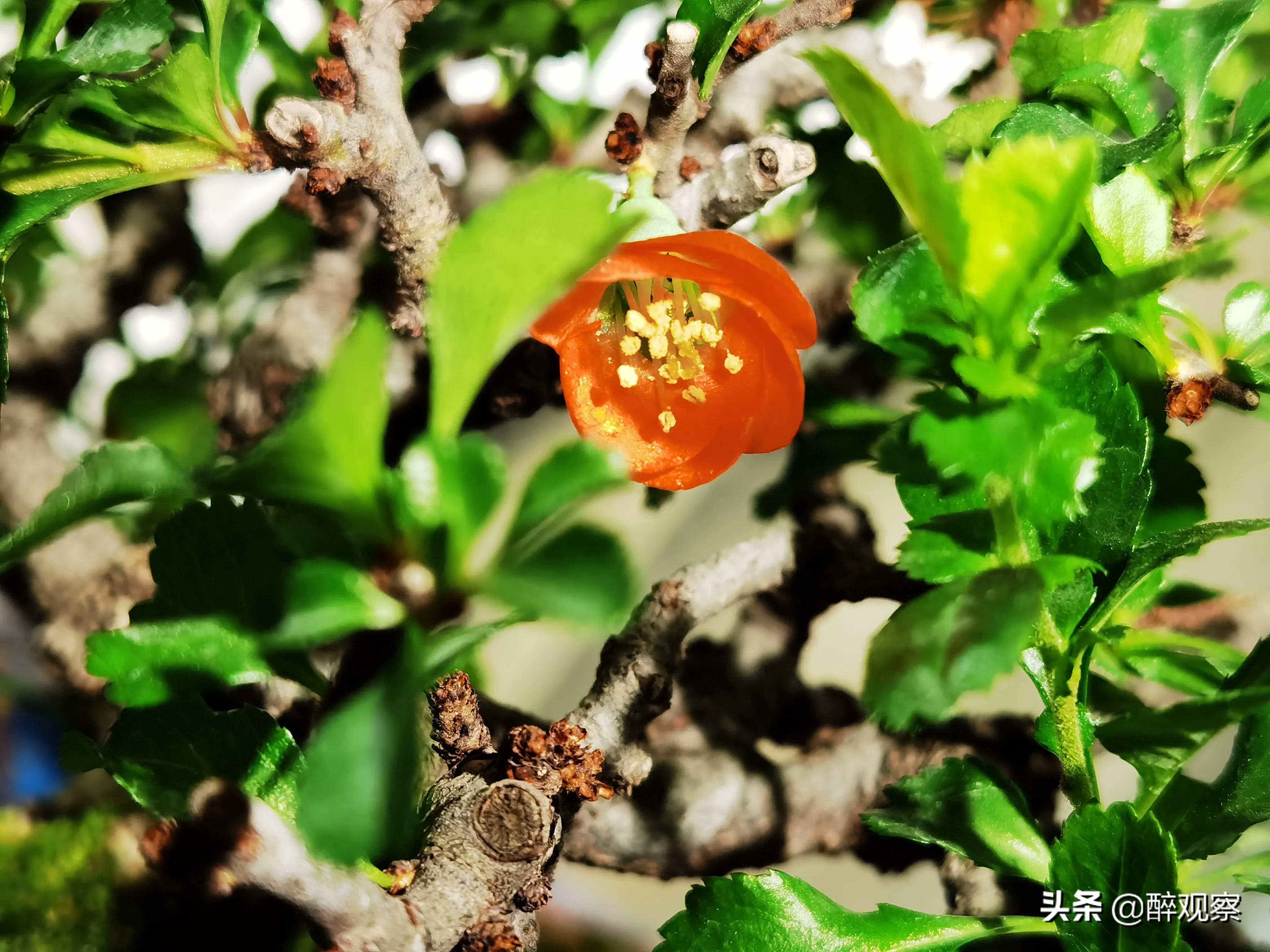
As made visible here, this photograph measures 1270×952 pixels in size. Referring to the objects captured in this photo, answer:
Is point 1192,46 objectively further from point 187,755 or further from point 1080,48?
point 187,755

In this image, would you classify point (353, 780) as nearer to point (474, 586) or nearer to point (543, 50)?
point (474, 586)

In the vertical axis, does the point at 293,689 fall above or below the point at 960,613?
below

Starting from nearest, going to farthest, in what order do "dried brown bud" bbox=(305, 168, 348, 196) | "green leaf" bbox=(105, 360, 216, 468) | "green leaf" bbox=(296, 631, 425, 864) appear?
1. "green leaf" bbox=(296, 631, 425, 864)
2. "dried brown bud" bbox=(305, 168, 348, 196)
3. "green leaf" bbox=(105, 360, 216, 468)

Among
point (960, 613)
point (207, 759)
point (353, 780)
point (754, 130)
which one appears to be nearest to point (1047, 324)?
point (960, 613)

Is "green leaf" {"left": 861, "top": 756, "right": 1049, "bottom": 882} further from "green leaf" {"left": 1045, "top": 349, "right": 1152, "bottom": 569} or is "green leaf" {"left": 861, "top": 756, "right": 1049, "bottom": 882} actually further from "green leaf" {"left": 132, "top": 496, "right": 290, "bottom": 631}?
"green leaf" {"left": 132, "top": 496, "right": 290, "bottom": 631}

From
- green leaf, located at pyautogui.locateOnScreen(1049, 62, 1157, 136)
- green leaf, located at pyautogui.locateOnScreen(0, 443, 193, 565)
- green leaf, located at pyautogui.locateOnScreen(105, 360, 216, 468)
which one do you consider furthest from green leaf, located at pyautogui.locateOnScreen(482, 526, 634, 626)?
green leaf, located at pyautogui.locateOnScreen(105, 360, 216, 468)

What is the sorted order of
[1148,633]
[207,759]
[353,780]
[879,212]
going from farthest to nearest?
[879,212] < [1148,633] < [207,759] < [353,780]

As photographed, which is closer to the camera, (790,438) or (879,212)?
(790,438)

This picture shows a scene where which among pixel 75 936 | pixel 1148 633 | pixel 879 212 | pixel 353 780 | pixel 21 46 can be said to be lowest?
pixel 75 936
